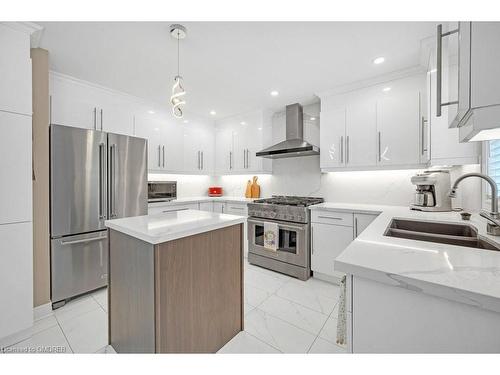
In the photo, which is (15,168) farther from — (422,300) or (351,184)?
(351,184)

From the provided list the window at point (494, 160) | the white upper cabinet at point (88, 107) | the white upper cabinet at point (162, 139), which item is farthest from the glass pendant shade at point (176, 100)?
the window at point (494, 160)

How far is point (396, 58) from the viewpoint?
2092 millimetres

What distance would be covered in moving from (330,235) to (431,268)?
1.87 metres

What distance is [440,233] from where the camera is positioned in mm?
1588

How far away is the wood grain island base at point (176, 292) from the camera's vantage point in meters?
1.12

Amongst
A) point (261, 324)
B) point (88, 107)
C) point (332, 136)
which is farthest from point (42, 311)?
point (332, 136)

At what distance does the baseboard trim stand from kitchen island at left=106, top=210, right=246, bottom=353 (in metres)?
0.92

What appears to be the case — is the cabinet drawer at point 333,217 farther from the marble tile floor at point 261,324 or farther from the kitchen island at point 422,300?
the kitchen island at point 422,300

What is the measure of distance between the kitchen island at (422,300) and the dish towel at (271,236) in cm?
197

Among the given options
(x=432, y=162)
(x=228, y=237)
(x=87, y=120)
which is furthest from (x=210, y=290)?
(x=87, y=120)

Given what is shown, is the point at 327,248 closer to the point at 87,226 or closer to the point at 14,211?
the point at 87,226

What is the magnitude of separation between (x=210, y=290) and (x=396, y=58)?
104 inches

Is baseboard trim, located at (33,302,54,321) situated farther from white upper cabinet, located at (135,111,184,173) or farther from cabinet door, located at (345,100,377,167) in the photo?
cabinet door, located at (345,100,377,167)

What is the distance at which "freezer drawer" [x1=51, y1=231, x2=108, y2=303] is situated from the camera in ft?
6.70
